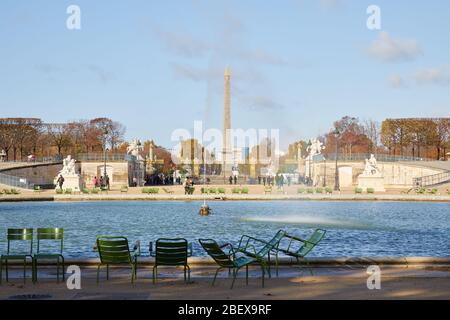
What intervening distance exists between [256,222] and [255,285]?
1443cm

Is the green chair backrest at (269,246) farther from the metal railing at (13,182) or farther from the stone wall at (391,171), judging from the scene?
the stone wall at (391,171)

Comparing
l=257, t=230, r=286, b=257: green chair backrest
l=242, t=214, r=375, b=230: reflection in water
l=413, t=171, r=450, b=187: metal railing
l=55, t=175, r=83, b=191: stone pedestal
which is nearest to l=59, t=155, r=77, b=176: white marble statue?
l=55, t=175, r=83, b=191: stone pedestal

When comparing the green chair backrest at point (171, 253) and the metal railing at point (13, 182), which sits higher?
the metal railing at point (13, 182)

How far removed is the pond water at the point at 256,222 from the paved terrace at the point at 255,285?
3.94 metres

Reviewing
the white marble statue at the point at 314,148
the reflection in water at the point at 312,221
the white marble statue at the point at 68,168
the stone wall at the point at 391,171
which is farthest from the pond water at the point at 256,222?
the white marble statue at the point at 314,148

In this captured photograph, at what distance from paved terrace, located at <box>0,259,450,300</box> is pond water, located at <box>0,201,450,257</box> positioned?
12.9 feet

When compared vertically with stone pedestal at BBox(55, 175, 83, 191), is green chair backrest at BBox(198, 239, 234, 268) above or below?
below

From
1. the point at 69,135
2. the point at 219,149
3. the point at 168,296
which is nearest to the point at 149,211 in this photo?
the point at 168,296

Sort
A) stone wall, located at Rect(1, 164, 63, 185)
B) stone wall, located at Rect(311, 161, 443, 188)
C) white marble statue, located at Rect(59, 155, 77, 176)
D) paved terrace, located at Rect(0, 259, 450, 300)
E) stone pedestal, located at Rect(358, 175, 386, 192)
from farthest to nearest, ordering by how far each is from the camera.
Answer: stone wall, located at Rect(311, 161, 443, 188) < stone wall, located at Rect(1, 164, 63, 185) < stone pedestal, located at Rect(358, 175, 386, 192) < white marble statue, located at Rect(59, 155, 77, 176) < paved terrace, located at Rect(0, 259, 450, 300)

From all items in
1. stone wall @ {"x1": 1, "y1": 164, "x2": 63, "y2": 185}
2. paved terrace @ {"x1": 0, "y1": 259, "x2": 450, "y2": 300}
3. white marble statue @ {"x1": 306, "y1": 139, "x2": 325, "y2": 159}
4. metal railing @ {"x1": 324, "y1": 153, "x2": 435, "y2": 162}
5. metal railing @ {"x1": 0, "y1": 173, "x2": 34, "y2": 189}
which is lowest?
paved terrace @ {"x1": 0, "y1": 259, "x2": 450, "y2": 300}

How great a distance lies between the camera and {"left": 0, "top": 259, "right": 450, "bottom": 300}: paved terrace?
29.3 ft

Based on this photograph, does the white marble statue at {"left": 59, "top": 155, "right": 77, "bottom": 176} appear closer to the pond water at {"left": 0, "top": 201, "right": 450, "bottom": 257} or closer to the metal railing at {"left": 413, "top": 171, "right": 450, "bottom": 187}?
the pond water at {"left": 0, "top": 201, "right": 450, "bottom": 257}

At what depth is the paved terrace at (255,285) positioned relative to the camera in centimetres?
894
